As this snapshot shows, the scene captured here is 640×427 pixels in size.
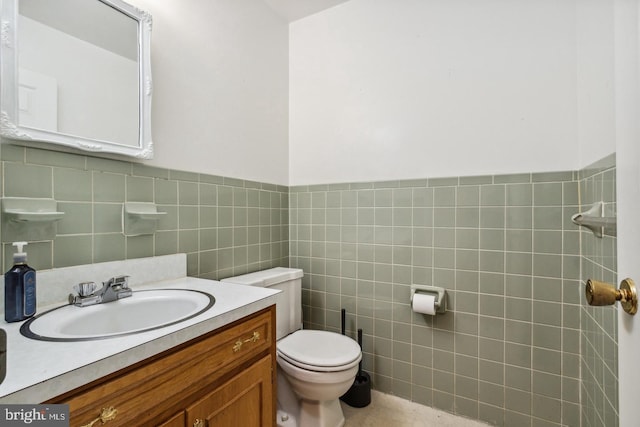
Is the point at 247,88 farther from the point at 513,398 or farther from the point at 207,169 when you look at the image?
the point at 513,398

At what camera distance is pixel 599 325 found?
1142 millimetres

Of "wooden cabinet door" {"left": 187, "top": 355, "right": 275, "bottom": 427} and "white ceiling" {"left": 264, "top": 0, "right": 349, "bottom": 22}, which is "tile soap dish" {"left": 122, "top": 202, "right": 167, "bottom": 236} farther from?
"white ceiling" {"left": 264, "top": 0, "right": 349, "bottom": 22}

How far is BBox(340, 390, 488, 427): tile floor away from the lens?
5.22 feet

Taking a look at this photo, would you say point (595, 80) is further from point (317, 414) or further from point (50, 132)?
point (50, 132)

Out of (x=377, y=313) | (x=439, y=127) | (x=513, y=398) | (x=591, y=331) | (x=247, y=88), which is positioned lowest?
(x=513, y=398)

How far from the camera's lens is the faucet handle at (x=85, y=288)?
98 cm

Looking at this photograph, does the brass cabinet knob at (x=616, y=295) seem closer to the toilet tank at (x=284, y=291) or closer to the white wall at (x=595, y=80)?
the white wall at (x=595, y=80)

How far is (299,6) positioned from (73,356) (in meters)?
2.26

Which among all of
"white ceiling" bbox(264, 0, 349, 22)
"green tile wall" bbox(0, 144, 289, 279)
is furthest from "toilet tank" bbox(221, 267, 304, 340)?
"white ceiling" bbox(264, 0, 349, 22)

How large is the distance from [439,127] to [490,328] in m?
1.16

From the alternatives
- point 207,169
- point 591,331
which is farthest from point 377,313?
point 207,169

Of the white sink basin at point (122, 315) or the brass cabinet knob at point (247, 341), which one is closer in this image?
the white sink basin at point (122, 315)

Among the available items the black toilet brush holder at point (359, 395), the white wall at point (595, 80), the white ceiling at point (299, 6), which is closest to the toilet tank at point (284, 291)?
the black toilet brush holder at point (359, 395)

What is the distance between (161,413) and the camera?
2.43 ft
